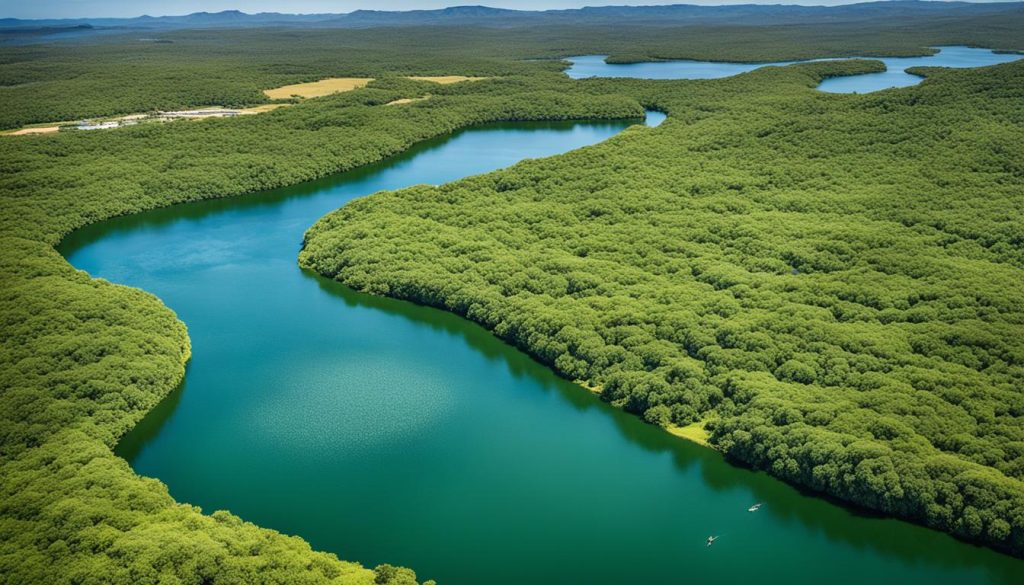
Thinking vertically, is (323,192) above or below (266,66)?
below

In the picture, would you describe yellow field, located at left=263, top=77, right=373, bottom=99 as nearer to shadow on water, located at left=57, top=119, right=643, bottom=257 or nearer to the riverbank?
shadow on water, located at left=57, top=119, right=643, bottom=257

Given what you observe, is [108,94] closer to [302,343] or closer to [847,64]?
[302,343]

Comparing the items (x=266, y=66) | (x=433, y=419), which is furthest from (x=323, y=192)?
(x=266, y=66)

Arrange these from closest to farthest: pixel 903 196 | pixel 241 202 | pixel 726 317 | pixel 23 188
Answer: pixel 726 317 → pixel 903 196 → pixel 23 188 → pixel 241 202

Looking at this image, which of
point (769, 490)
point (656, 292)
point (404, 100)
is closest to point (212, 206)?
point (656, 292)

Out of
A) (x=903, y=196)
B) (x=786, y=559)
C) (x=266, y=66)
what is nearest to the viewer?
(x=786, y=559)

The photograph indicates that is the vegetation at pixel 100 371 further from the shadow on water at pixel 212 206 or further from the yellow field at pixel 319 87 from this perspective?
the yellow field at pixel 319 87

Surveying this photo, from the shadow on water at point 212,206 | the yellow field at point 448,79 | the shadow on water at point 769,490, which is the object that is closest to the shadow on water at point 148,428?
the shadow on water at point 769,490

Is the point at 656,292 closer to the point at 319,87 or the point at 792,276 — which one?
the point at 792,276
